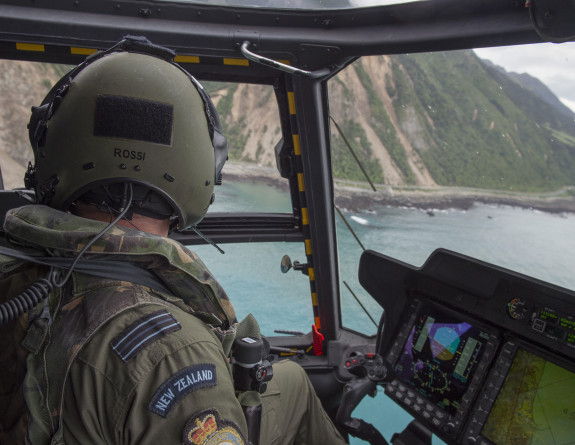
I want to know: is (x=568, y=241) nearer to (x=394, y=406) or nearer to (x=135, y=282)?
(x=394, y=406)

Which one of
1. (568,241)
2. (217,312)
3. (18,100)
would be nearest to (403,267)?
(568,241)

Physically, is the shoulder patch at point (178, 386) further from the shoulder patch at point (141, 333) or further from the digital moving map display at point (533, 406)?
the digital moving map display at point (533, 406)

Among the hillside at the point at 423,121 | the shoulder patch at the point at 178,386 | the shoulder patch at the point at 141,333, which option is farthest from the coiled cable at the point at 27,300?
the hillside at the point at 423,121

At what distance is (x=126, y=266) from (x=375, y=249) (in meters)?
1.69

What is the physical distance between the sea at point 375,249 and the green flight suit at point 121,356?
4.77 feet

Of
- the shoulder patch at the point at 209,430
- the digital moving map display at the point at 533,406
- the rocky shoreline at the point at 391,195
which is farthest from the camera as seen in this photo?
the rocky shoreline at the point at 391,195

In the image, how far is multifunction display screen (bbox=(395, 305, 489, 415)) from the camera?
196 centimetres

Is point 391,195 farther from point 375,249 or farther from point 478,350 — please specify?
point 478,350

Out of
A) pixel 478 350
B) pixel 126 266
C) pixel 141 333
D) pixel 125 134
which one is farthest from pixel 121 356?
pixel 478 350

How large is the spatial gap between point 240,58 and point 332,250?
1.16 meters

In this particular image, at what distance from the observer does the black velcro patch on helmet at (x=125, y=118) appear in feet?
3.49

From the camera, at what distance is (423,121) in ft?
7.87

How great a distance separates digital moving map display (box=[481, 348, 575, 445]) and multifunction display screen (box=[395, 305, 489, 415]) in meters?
0.15

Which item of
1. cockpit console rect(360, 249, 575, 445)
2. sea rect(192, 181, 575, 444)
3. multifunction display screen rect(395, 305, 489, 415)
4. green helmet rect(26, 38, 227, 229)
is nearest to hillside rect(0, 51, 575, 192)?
sea rect(192, 181, 575, 444)
